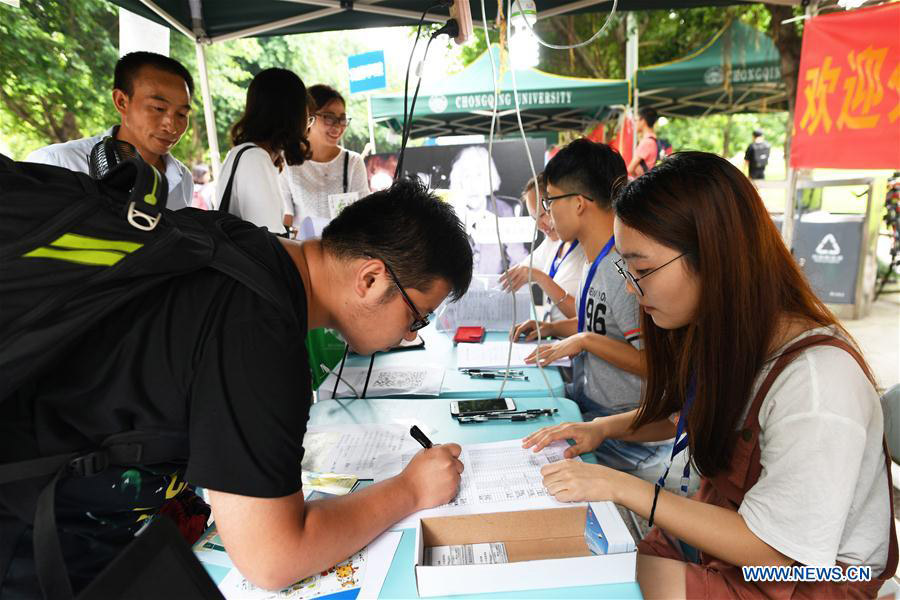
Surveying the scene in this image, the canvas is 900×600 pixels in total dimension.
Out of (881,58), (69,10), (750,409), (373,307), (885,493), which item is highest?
(69,10)

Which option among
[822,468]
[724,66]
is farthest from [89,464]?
[724,66]

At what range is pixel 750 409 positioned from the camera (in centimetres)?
105

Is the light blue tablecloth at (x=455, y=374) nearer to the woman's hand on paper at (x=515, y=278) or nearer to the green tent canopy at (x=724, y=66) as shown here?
the woman's hand on paper at (x=515, y=278)

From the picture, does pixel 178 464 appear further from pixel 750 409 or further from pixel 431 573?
pixel 750 409

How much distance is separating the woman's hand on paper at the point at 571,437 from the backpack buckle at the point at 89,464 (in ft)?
2.72

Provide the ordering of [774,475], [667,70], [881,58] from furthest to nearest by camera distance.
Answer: [667,70], [881,58], [774,475]

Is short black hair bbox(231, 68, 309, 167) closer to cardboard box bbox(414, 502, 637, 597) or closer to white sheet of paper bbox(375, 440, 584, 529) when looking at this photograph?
white sheet of paper bbox(375, 440, 584, 529)

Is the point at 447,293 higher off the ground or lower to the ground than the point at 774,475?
higher

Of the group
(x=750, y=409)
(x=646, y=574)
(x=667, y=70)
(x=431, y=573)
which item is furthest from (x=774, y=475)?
(x=667, y=70)

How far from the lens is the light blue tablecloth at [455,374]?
175cm

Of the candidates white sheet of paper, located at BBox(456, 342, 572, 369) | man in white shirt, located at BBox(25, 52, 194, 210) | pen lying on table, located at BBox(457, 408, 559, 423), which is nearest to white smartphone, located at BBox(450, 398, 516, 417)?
pen lying on table, located at BBox(457, 408, 559, 423)

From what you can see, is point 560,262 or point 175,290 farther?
point 560,262

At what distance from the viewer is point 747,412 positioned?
107cm

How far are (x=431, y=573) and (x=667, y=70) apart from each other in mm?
7797
